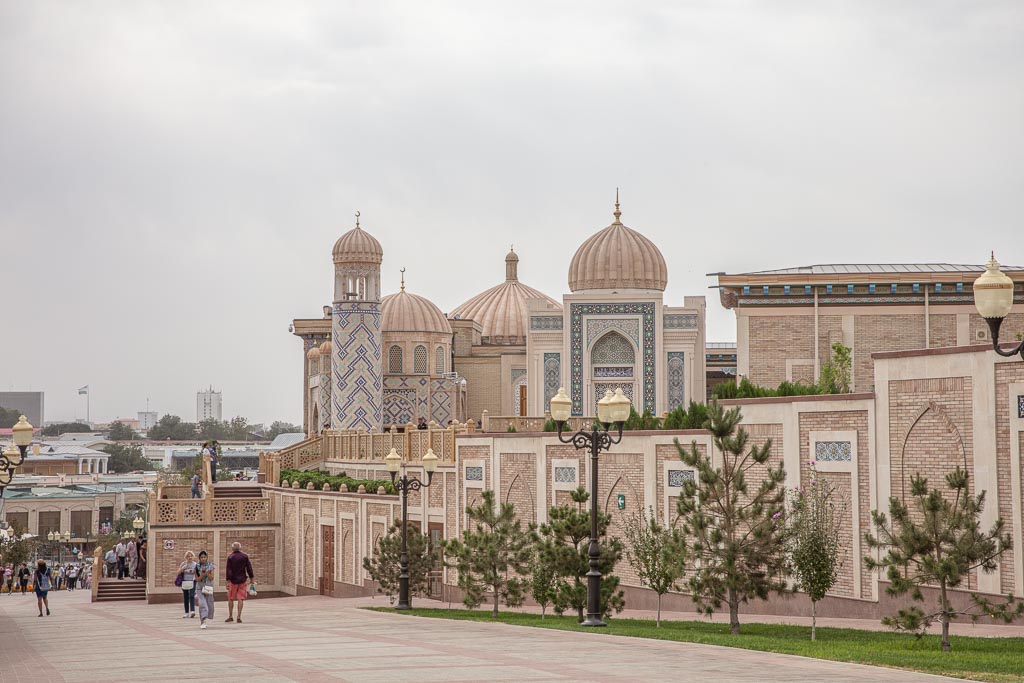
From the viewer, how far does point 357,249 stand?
137 ft

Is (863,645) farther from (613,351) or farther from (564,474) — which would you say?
(613,351)

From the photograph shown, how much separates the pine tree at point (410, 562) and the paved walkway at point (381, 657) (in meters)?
4.15

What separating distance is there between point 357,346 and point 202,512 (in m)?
9.70

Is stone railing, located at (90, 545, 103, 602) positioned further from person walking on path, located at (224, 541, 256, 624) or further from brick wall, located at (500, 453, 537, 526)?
person walking on path, located at (224, 541, 256, 624)

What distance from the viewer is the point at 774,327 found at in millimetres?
31828

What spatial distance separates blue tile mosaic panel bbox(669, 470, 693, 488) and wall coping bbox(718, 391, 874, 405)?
1.47m

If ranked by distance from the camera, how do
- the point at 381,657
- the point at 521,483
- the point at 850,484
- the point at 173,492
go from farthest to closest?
the point at 173,492
the point at 521,483
the point at 850,484
the point at 381,657

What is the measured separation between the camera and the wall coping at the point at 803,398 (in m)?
16.5

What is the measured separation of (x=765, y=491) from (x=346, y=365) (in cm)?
2699

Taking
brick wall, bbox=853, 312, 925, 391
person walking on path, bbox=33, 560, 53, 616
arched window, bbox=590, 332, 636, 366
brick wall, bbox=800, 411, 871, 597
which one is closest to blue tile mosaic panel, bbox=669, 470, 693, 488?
brick wall, bbox=800, 411, 871, 597

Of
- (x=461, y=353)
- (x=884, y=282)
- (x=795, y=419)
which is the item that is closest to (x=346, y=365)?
(x=461, y=353)

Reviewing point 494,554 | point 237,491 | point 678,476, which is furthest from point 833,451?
point 237,491

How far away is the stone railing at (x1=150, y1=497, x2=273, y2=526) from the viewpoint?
1271 inches

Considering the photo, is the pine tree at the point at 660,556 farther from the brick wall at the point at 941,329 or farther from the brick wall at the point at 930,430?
the brick wall at the point at 941,329
